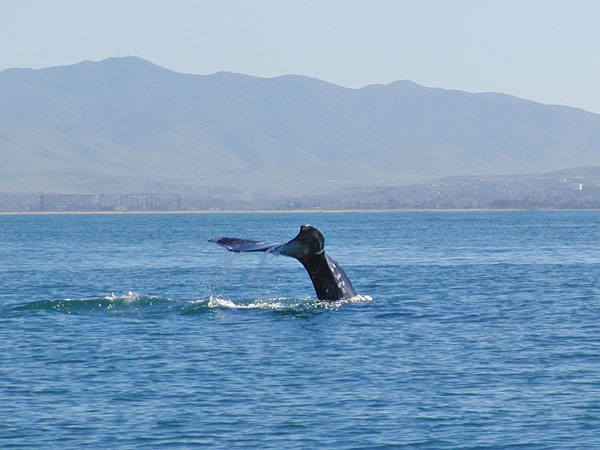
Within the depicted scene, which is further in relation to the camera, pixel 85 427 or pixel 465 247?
pixel 465 247

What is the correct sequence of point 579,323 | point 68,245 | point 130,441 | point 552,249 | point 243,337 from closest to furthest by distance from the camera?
point 130,441
point 243,337
point 579,323
point 552,249
point 68,245

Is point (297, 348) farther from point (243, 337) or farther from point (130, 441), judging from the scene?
point (130, 441)

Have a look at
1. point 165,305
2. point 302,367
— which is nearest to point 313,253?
point 302,367

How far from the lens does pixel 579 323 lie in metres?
30.2

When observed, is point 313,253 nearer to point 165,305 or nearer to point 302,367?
point 302,367

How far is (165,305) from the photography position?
113ft

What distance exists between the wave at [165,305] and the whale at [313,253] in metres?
0.49

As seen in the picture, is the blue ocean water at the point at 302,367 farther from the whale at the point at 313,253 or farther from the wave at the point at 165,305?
the whale at the point at 313,253

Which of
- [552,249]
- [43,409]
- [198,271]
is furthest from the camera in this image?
[552,249]

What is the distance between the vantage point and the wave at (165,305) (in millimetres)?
32781

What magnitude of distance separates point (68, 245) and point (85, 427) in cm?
7395

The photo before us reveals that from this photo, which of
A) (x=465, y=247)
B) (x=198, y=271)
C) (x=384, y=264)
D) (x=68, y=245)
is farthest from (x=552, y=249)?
(x=68, y=245)

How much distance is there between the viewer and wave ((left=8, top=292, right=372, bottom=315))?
3278 centimetres

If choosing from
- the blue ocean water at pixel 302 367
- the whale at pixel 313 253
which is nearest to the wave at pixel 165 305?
the blue ocean water at pixel 302 367
